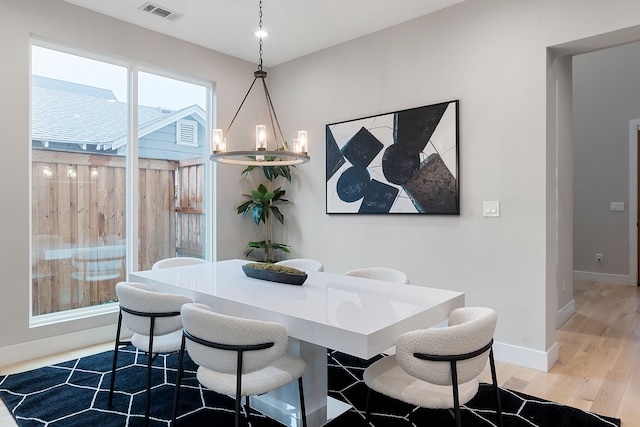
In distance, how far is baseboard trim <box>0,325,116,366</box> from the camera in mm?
3135

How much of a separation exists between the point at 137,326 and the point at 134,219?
2013 mm

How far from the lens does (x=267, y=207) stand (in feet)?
15.2

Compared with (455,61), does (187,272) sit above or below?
below

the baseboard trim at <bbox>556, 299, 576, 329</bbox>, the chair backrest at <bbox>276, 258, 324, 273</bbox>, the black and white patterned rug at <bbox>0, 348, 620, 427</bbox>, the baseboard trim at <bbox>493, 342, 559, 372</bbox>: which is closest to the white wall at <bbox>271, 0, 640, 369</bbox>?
the baseboard trim at <bbox>493, 342, 559, 372</bbox>

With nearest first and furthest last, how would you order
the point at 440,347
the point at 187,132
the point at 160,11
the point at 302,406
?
the point at 440,347 < the point at 302,406 < the point at 160,11 < the point at 187,132

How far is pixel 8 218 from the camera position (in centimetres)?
313

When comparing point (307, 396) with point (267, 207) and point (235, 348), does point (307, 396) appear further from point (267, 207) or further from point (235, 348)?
point (267, 207)

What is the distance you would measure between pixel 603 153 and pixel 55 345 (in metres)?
7.23

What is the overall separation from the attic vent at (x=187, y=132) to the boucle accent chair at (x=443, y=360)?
3.44m

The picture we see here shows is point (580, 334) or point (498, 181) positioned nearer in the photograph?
point (498, 181)

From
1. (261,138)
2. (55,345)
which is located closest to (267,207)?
(261,138)

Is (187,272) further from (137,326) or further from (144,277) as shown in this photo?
(137,326)

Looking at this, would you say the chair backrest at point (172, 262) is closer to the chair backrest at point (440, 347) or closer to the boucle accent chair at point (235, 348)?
the boucle accent chair at point (235, 348)

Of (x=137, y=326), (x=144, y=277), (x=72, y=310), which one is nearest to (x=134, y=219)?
(x=72, y=310)
